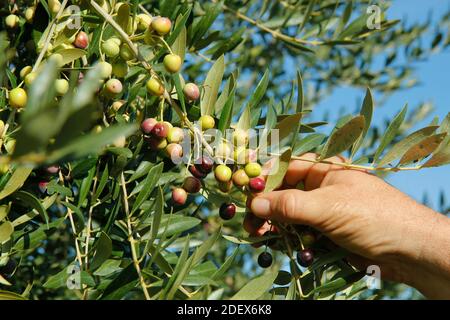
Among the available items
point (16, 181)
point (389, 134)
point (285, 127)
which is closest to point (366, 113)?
point (389, 134)

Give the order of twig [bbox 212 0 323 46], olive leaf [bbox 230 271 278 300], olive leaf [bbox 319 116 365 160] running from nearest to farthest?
olive leaf [bbox 230 271 278 300] → olive leaf [bbox 319 116 365 160] → twig [bbox 212 0 323 46]

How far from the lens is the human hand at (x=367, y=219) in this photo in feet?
3.93

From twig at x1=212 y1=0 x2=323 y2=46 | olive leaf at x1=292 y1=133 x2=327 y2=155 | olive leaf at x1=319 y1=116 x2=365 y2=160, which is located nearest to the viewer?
olive leaf at x1=319 y1=116 x2=365 y2=160

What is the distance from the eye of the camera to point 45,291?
199cm

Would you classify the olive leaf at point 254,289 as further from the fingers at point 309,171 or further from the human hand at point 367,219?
the fingers at point 309,171

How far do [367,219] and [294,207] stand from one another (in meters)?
0.17

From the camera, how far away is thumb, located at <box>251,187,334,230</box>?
1.18 metres

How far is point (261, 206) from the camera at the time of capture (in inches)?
47.4

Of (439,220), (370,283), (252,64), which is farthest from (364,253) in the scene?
(252,64)

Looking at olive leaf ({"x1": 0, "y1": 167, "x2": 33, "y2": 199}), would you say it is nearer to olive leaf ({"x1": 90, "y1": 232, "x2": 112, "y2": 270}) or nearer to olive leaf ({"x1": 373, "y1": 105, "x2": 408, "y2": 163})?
olive leaf ({"x1": 90, "y1": 232, "x2": 112, "y2": 270})

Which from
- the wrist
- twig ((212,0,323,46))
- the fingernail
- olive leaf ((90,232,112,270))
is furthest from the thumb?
twig ((212,0,323,46))

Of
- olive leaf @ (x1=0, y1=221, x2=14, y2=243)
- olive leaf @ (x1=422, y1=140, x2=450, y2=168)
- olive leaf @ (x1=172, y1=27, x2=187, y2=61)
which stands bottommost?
olive leaf @ (x1=0, y1=221, x2=14, y2=243)

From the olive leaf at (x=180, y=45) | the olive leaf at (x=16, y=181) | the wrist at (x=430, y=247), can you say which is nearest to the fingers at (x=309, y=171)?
the wrist at (x=430, y=247)
